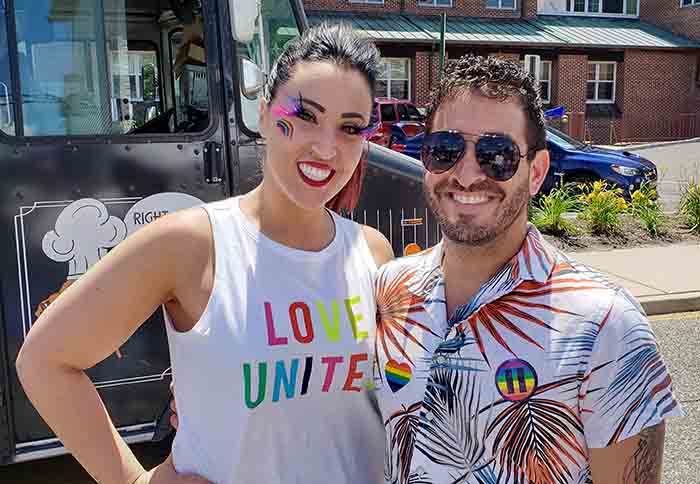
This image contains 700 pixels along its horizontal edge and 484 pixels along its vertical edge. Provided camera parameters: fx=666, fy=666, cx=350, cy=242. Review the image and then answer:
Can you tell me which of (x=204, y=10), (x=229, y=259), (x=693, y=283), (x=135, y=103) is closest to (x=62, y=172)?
(x=135, y=103)

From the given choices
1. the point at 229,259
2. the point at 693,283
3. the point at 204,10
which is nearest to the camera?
the point at 229,259

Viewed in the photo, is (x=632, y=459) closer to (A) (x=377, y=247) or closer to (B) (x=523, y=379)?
(B) (x=523, y=379)

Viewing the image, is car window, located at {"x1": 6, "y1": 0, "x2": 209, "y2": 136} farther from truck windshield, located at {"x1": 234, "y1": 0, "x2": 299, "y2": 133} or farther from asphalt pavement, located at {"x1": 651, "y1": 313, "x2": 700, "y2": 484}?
asphalt pavement, located at {"x1": 651, "y1": 313, "x2": 700, "y2": 484}

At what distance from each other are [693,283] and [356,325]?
6.84m

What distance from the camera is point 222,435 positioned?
4.91ft

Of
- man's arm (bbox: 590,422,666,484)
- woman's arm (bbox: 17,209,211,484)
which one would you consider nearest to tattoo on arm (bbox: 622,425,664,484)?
man's arm (bbox: 590,422,666,484)

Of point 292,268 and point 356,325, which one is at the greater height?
point 292,268

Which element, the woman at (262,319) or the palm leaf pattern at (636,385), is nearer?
the palm leaf pattern at (636,385)

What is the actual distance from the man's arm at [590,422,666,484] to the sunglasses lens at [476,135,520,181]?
63 cm

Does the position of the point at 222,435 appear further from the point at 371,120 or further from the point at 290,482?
the point at 371,120

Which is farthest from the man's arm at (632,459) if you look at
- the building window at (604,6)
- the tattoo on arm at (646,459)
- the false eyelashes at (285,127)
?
the building window at (604,6)

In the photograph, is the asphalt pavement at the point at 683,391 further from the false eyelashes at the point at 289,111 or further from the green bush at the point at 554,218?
the false eyelashes at the point at 289,111

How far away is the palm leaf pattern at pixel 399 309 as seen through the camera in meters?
1.60

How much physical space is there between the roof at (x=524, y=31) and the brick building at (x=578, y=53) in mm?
43
